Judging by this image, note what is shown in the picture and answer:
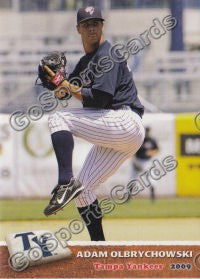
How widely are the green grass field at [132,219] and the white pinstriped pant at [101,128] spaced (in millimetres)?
1983

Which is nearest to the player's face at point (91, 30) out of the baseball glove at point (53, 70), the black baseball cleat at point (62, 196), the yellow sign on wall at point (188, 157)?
the baseball glove at point (53, 70)

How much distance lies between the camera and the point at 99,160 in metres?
4.85

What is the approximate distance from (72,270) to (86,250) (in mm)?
135

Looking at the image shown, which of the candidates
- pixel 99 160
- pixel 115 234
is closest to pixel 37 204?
pixel 115 234

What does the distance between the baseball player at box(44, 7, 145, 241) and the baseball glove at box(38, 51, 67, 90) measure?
4 centimetres

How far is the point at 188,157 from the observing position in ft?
37.0

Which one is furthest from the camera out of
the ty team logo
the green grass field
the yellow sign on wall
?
the yellow sign on wall

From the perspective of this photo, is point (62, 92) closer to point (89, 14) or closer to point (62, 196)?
point (89, 14)

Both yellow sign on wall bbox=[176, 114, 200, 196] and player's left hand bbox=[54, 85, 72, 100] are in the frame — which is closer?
player's left hand bbox=[54, 85, 72, 100]

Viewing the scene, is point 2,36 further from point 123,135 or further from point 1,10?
point 123,135

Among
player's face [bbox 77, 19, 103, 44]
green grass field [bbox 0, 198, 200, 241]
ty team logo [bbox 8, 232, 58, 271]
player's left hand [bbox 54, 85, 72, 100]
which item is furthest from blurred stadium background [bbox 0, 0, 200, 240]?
player's face [bbox 77, 19, 103, 44]

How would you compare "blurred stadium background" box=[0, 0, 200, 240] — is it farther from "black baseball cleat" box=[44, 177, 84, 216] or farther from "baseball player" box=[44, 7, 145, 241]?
"black baseball cleat" box=[44, 177, 84, 216]

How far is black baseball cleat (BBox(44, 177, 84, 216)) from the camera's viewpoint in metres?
4.49

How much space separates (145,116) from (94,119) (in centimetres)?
689
